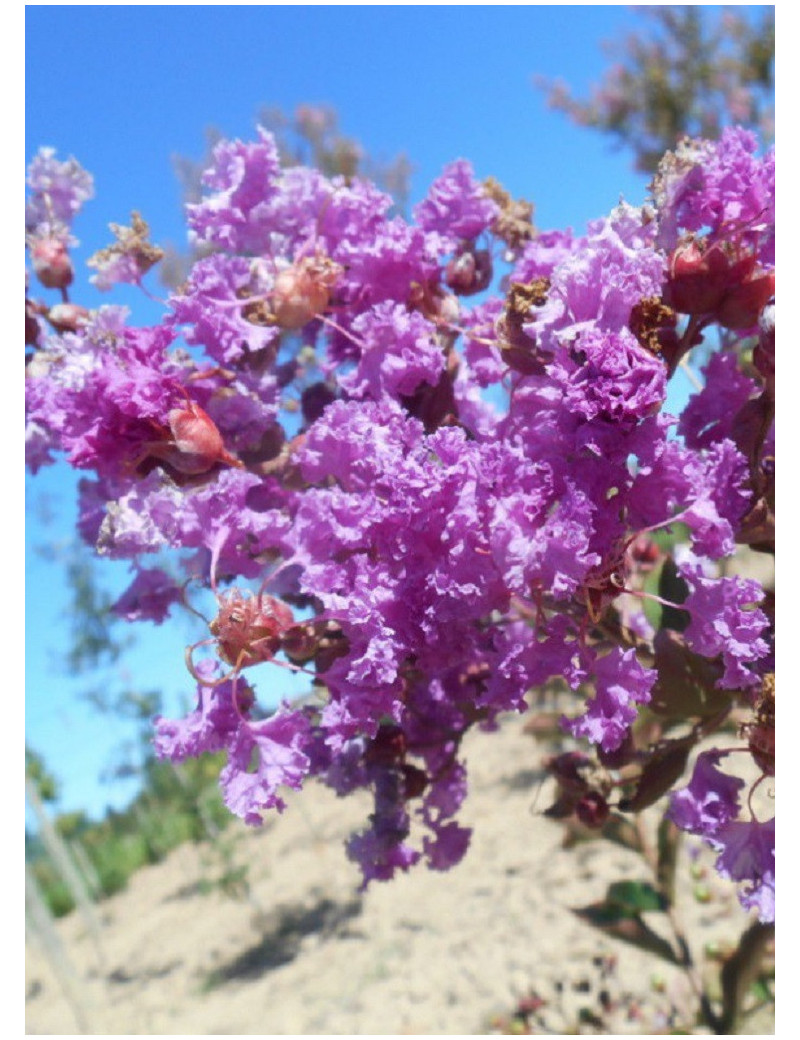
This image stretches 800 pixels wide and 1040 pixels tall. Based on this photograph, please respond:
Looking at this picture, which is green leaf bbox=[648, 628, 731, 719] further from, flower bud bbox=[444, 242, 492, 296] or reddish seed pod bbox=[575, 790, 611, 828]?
flower bud bbox=[444, 242, 492, 296]

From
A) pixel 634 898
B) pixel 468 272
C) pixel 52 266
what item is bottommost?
pixel 634 898

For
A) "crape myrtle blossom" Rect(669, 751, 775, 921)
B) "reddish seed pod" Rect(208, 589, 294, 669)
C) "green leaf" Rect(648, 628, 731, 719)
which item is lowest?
"crape myrtle blossom" Rect(669, 751, 775, 921)

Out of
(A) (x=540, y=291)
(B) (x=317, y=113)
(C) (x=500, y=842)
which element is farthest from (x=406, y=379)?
(B) (x=317, y=113)

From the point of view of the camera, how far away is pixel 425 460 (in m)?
0.94

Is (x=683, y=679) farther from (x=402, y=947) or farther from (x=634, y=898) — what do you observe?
(x=402, y=947)

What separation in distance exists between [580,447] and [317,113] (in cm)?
717

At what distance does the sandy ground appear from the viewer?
9.51ft

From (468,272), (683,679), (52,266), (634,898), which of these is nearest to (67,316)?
(52,266)

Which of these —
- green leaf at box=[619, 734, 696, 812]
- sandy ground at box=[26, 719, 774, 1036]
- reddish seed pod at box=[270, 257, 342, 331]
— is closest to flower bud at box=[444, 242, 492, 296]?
reddish seed pod at box=[270, 257, 342, 331]

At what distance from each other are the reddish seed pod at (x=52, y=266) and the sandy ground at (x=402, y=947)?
5.06 feet

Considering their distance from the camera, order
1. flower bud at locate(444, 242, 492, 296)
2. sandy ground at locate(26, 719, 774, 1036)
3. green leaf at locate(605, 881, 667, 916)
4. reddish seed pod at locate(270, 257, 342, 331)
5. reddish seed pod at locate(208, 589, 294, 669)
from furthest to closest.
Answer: sandy ground at locate(26, 719, 774, 1036)
green leaf at locate(605, 881, 667, 916)
flower bud at locate(444, 242, 492, 296)
reddish seed pod at locate(270, 257, 342, 331)
reddish seed pod at locate(208, 589, 294, 669)

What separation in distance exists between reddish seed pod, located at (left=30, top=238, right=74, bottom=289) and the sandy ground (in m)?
1.54

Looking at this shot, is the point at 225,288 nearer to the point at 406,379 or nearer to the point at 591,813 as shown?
the point at 406,379

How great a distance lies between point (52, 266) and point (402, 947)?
3.62 meters
